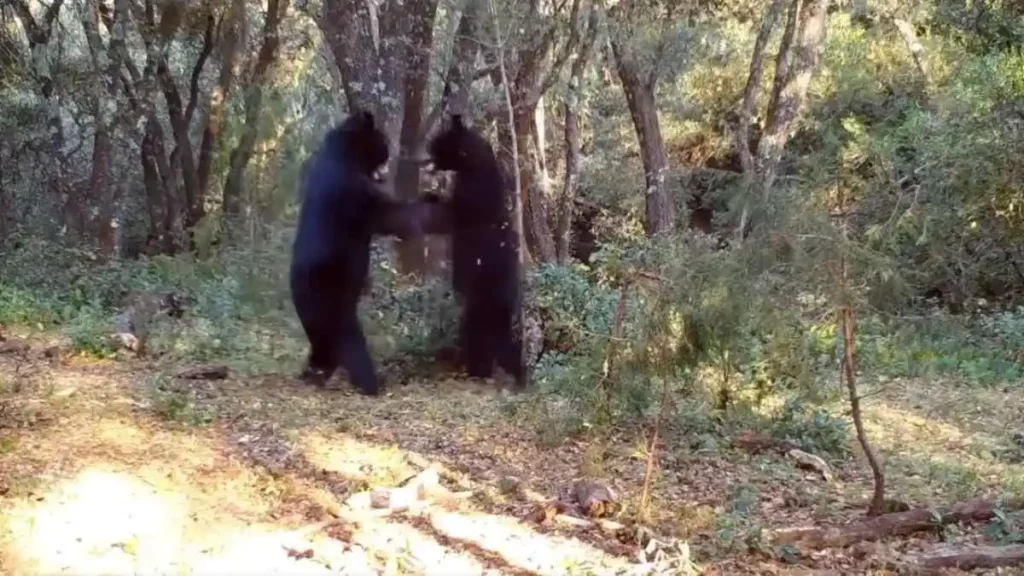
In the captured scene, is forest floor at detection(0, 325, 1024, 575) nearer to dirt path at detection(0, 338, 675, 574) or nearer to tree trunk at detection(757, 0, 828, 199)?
dirt path at detection(0, 338, 675, 574)

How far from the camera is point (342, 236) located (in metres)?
7.02

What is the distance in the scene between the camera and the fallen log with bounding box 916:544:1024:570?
4.35 m

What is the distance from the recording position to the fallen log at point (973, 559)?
435 cm

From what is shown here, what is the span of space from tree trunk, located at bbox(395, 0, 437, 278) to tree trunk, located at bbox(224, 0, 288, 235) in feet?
21.8

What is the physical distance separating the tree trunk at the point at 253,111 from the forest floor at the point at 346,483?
9.62 m

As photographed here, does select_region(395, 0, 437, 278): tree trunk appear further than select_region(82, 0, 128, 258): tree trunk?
No

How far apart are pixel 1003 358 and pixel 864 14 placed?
28.5 ft

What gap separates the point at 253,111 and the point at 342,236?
35.5ft

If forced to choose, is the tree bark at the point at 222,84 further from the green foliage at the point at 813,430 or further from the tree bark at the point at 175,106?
the green foliage at the point at 813,430

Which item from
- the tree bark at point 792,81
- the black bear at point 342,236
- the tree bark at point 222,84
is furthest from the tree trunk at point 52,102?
the tree bark at point 792,81

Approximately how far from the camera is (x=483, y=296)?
302 inches

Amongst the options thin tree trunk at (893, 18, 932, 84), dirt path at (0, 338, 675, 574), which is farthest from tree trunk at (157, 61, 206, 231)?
thin tree trunk at (893, 18, 932, 84)

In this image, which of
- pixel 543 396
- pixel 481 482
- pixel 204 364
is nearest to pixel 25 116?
pixel 204 364

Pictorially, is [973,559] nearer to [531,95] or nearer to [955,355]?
[955,355]
